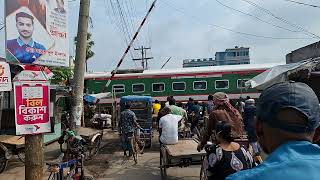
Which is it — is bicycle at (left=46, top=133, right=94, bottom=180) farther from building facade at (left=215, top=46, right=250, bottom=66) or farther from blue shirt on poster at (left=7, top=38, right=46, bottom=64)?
building facade at (left=215, top=46, right=250, bottom=66)

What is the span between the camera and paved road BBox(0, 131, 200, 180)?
1102 centimetres

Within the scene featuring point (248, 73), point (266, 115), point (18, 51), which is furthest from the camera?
point (248, 73)

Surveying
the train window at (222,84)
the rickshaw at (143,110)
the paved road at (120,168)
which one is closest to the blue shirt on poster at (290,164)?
the paved road at (120,168)

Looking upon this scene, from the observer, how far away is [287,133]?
1.74 m

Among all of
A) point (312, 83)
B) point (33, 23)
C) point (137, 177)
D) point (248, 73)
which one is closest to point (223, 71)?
point (248, 73)

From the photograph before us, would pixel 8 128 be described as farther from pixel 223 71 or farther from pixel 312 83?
pixel 223 71

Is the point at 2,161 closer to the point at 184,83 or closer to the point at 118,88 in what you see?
the point at 118,88

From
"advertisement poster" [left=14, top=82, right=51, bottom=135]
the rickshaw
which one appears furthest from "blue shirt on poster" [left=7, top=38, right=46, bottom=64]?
the rickshaw

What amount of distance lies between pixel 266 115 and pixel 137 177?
9.41 metres

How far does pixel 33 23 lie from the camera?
5973mm

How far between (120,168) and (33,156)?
6.21 metres

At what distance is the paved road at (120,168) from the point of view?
1102 cm

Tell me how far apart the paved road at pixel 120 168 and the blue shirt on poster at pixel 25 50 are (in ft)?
18.0

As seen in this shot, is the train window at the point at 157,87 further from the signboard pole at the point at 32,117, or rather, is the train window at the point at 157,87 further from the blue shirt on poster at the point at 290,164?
the blue shirt on poster at the point at 290,164
